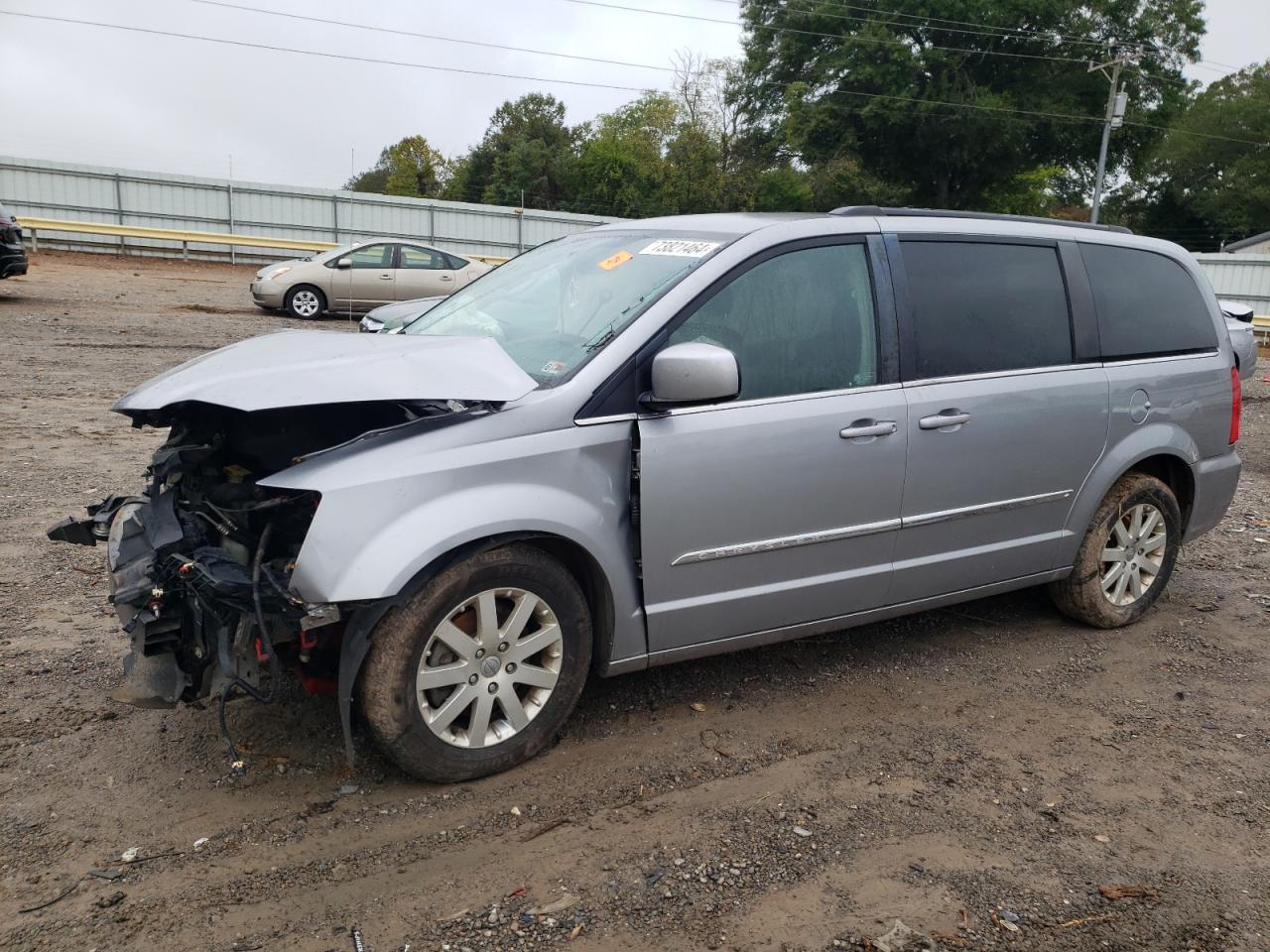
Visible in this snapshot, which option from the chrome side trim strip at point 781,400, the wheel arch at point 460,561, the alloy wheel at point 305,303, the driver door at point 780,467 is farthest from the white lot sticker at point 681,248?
the alloy wheel at point 305,303

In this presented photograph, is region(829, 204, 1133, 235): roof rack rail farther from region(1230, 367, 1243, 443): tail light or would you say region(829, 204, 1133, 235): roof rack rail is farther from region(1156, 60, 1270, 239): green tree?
region(1156, 60, 1270, 239): green tree

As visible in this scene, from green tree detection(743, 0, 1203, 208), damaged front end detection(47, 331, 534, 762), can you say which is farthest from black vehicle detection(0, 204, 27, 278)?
green tree detection(743, 0, 1203, 208)

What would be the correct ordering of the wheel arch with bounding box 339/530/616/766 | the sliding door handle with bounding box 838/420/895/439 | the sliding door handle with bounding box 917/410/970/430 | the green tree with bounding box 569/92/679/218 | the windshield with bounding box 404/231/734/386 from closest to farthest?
1. the wheel arch with bounding box 339/530/616/766
2. the windshield with bounding box 404/231/734/386
3. the sliding door handle with bounding box 838/420/895/439
4. the sliding door handle with bounding box 917/410/970/430
5. the green tree with bounding box 569/92/679/218

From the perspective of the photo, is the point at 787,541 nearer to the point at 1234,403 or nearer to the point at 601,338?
the point at 601,338

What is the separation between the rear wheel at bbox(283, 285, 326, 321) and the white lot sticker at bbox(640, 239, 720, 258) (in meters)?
14.5

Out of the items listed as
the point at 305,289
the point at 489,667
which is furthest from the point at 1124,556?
the point at 305,289

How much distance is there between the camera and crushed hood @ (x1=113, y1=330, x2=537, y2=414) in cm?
309

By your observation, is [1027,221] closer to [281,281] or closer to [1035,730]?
[1035,730]

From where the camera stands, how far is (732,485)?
357 cm

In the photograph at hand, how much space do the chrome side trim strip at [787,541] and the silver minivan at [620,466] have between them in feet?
0.05

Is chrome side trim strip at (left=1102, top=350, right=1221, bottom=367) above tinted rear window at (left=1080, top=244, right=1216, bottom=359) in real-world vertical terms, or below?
below

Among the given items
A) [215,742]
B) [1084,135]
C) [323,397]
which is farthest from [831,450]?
[1084,135]

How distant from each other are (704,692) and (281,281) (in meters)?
14.9

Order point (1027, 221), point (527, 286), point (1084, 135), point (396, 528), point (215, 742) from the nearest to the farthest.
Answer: point (396, 528)
point (215, 742)
point (527, 286)
point (1027, 221)
point (1084, 135)
